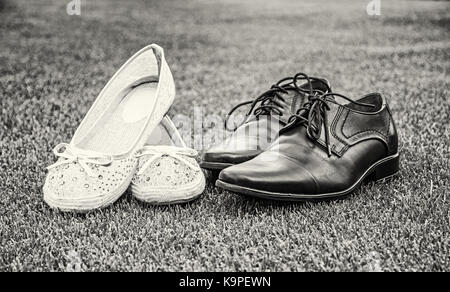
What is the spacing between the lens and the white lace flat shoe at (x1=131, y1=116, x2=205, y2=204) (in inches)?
72.1

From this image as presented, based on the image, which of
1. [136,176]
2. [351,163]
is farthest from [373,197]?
[136,176]

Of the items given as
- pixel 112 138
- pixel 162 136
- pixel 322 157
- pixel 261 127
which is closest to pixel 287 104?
pixel 261 127

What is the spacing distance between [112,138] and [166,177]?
1.85 feet

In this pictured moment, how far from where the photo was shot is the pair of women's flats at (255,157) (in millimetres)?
1763

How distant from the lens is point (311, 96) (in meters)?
1.98

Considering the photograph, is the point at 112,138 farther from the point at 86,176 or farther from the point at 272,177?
the point at 272,177

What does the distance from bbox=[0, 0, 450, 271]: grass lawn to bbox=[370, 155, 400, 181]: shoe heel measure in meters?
0.03

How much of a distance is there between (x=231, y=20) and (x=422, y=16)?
285 cm

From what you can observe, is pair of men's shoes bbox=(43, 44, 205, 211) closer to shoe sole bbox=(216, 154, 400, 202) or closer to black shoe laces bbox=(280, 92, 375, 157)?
shoe sole bbox=(216, 154, 400, 202)

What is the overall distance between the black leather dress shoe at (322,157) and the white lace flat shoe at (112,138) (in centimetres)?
40

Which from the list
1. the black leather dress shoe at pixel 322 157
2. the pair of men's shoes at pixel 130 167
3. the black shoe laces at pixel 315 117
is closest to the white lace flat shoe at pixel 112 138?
the pair of men's shoes at pixel 130 167

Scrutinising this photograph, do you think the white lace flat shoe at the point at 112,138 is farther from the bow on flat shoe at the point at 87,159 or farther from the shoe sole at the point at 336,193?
the shoe sole at the point at 336,193

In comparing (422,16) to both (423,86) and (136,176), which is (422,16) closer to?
(423,86)
